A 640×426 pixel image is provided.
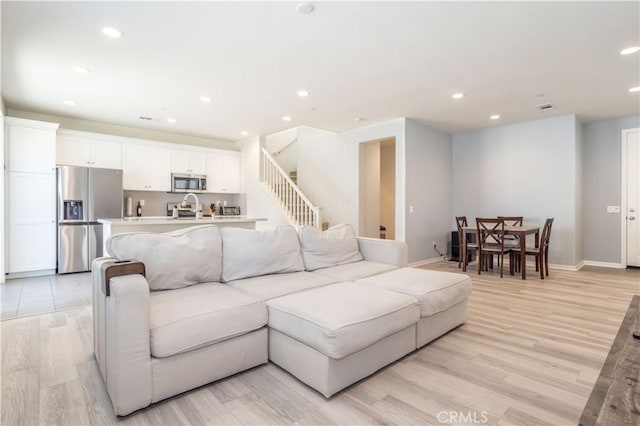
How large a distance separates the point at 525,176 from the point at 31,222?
828 cm

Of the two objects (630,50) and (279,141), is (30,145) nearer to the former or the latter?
(279,141)

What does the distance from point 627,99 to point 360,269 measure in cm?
476

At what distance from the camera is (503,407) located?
1.72 metres

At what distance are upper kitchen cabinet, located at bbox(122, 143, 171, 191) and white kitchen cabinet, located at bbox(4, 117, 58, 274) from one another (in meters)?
1.13

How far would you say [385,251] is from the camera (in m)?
3.45

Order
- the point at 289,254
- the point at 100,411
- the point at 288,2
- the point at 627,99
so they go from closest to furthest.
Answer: the point at 100,411 < the point at 288,2 < the point at 289,254 < the point at 627,99

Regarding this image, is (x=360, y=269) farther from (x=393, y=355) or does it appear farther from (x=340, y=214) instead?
(x=340, y=214)

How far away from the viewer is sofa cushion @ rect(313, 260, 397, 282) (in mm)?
2887

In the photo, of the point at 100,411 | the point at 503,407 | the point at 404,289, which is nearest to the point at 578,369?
A: the point at 503,407

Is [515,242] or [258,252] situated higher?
[258,252]

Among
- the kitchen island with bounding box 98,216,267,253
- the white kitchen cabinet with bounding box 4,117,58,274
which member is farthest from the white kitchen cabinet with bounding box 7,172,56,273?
the kitchen island with bounding box 98,216,267,253

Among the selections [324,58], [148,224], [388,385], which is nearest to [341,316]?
[388,385]

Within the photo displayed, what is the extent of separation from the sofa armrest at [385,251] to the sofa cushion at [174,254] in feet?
5.47

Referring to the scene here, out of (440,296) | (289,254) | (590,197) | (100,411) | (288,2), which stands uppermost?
(288,2)
